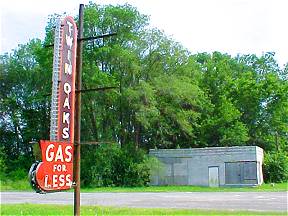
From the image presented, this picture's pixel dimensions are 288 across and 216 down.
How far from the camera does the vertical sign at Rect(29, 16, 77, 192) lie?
782cm

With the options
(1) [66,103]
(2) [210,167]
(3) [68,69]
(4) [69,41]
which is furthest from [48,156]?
(2) [210,167]

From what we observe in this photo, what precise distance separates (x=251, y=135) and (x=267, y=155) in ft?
30.6

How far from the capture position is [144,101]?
132 ft

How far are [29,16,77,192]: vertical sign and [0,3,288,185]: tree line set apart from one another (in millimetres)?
29792

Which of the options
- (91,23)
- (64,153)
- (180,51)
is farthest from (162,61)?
(64,153)

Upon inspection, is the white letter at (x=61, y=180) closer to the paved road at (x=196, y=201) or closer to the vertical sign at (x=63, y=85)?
the vertical sign at (x=63, y=85)

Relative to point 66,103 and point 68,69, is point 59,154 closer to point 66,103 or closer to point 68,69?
point 66,103

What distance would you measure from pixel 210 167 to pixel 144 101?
26.4 feet

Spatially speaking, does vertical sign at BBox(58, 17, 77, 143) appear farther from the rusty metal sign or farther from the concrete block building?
the concrete block building

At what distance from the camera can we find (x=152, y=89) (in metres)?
40.9

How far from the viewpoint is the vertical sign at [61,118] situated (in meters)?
7.82

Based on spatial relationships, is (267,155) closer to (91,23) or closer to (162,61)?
(162,61)

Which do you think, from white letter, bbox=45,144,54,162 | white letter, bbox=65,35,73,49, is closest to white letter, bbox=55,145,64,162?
white letter, bbox=45,144,54,162

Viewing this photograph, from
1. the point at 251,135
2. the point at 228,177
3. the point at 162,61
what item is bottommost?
the point at 228,177
